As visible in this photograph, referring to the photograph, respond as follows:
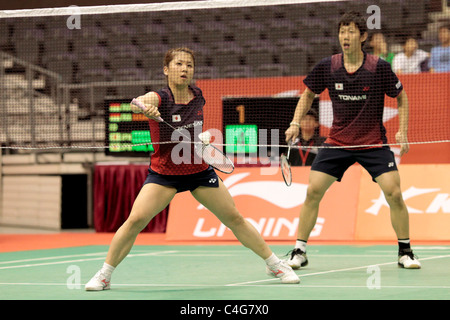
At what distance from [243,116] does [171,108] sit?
18.3 ft

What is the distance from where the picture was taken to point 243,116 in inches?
424

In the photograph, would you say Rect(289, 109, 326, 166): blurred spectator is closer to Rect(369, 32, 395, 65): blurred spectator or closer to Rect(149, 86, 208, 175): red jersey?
Rect(369, 32, 395, 65): blurred spectator

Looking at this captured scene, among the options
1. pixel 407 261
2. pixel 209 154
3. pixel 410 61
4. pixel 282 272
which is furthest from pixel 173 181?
pixel 410 61

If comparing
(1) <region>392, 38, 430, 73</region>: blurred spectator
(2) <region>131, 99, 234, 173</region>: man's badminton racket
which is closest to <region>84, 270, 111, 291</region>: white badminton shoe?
(2) <region>131, 99, 234, 173</region>: man's badminton racket

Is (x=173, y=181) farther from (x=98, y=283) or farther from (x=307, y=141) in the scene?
(x=307, y=141)

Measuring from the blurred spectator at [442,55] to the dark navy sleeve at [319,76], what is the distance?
4565 millimetres

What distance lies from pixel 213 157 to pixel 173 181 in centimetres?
43

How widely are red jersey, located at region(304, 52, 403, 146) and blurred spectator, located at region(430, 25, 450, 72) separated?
450 cm

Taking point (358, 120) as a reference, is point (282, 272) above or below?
below

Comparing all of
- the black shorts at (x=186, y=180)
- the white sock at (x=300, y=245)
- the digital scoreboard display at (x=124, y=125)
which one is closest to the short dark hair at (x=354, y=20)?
the white sock at (x=300, y=245)

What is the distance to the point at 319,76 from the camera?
637 centimetres

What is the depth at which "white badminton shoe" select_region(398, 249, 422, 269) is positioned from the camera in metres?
6.36

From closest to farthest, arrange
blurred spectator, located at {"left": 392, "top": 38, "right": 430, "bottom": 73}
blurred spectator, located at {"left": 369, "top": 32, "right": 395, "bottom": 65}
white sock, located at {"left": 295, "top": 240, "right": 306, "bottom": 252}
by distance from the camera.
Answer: white sock, located at {"left": 295, "top": 240, "right": 306, "bottom": 252} < blurred spectator, located at {"left": 369, "top": 32, "right": 395, "bottom": 65} < blurred spectator, located at {"left": 392, "top": 38, "right": 430, "bottom": 73}
